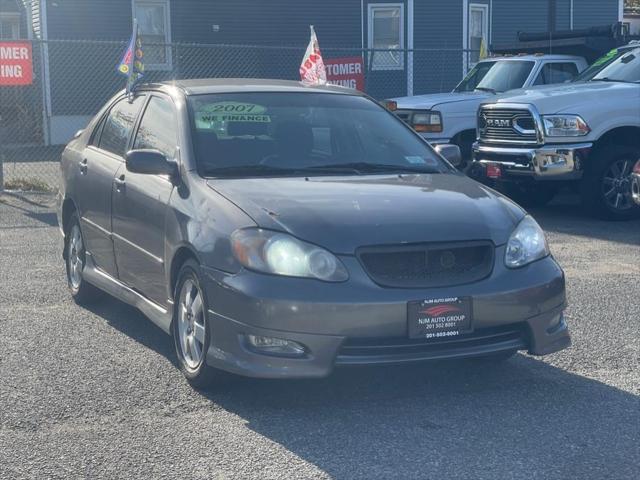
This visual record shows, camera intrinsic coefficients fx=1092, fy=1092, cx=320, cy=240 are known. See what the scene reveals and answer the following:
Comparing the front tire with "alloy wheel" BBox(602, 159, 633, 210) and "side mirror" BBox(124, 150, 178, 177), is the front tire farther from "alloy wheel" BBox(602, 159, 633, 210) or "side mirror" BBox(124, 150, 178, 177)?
"alloy wheel" BBox(602, 159, 633, 210)

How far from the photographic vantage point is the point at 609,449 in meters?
4.71

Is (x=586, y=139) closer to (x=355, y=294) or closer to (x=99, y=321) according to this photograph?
(x=99, y=321)

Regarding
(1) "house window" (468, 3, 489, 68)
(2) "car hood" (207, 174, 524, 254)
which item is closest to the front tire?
(2) "car hood" (207, 174, 524, 254)

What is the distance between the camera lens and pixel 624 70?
1257 centimetres

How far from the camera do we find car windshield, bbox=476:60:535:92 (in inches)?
585

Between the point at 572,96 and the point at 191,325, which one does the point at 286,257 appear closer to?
the point at 191,325

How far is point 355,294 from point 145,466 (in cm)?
121

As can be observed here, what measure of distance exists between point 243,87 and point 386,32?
2100cm

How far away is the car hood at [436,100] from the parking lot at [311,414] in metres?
7.13


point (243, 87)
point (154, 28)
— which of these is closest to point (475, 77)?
point (243, 87)

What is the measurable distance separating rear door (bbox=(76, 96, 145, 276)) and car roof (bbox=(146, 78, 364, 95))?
305 mm

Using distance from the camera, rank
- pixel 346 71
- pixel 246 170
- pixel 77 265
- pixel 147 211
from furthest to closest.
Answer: pixel 346 71
pixel 77 265
pixel 147 211
pixel 246 170

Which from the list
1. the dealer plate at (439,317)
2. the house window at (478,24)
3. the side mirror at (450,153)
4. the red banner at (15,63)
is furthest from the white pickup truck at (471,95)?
the house window at (478,24)

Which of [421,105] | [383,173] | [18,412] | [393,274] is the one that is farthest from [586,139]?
[18,412]
